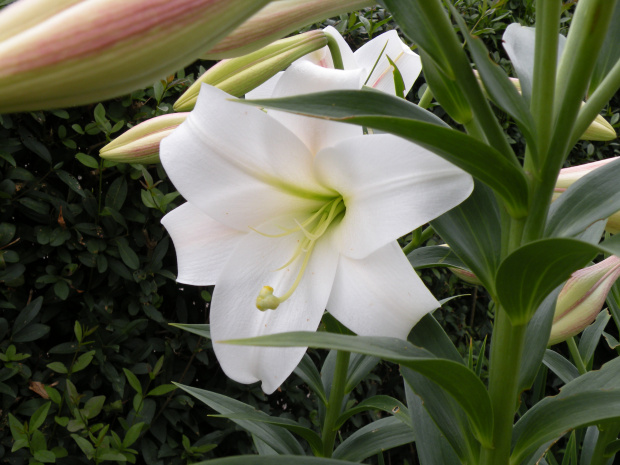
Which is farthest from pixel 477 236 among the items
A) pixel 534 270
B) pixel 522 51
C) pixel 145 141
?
pixel 145 141

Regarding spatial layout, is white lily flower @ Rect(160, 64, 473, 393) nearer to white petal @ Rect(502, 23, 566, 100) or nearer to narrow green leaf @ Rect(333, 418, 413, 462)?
white petal @ Rect(502, 23, 566, 100)

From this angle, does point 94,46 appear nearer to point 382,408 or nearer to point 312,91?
point 312,91

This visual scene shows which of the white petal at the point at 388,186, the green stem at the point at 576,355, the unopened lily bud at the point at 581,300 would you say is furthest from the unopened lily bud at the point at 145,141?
the green stem at the point at 576,355

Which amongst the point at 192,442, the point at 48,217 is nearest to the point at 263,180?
the point at 48,217

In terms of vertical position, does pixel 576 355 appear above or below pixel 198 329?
below

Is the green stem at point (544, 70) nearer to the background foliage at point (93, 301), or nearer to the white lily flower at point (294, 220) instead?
the white lily flower at point (294, 220)

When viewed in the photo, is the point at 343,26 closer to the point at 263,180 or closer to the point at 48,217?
the point at 48,217
